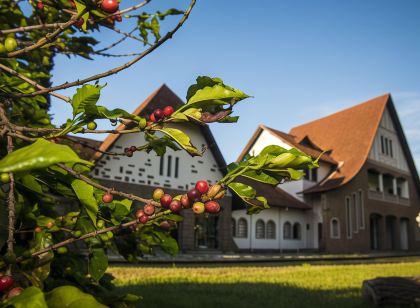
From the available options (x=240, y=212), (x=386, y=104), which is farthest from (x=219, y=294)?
(x=386, y=104)

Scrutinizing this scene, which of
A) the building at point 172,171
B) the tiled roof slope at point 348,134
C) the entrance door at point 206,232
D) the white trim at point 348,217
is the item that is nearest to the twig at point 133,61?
the building at point 172,171

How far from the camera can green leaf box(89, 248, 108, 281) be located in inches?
61.5

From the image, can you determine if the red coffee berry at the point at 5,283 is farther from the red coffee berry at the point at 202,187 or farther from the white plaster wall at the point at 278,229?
the white plaster wall at the point at 278,229

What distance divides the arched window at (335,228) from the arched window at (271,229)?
4.32m

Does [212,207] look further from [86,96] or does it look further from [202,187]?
[86,96]

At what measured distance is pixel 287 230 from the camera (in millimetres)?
26828

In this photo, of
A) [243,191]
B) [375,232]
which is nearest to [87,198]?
[243,191]

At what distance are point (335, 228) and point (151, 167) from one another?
595 inches

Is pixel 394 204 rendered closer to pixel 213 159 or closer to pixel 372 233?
pixel 372 233

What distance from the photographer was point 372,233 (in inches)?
1249

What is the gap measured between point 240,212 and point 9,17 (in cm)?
2213

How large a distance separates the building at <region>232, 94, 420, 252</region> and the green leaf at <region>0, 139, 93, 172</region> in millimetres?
21755

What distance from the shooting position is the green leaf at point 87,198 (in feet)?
3.48

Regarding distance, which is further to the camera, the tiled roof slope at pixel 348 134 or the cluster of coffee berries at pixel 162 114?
the tiled roof slope at pixel 348 134
